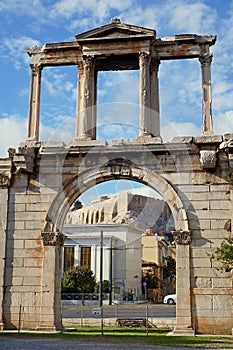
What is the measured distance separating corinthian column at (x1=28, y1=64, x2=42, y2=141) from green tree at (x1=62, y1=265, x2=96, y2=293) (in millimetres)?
30637

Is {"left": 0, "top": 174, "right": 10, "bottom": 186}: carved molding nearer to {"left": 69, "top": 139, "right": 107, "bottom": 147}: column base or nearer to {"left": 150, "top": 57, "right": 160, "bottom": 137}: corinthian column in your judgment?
{"left": 69, "top": 139, "right": 107, "bottom": 147}: column base

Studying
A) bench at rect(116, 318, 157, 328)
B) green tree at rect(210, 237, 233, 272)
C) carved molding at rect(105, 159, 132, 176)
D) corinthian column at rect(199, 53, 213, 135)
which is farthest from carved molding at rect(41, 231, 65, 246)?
corinthian column at rect(199, 53, 213, 135)

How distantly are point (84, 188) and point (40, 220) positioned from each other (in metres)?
1.88

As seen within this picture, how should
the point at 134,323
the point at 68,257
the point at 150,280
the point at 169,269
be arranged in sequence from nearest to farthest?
the point at 134,323
the point at 68,257
the point at 150,280
the point at 169,269

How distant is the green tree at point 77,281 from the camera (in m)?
49.3

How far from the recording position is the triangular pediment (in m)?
20.1

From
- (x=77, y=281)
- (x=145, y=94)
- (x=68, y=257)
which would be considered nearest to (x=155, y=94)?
(x=145, y=94)

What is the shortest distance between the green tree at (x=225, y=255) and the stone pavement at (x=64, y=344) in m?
3.35

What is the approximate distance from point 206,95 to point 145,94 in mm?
2157

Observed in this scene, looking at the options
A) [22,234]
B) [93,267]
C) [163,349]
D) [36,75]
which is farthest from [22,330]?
[93,267]

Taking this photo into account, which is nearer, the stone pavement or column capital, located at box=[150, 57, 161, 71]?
the stone pavement

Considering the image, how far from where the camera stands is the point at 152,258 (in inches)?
2783

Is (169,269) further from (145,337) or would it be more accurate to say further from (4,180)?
(145,337)

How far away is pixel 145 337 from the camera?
57.1 feet
